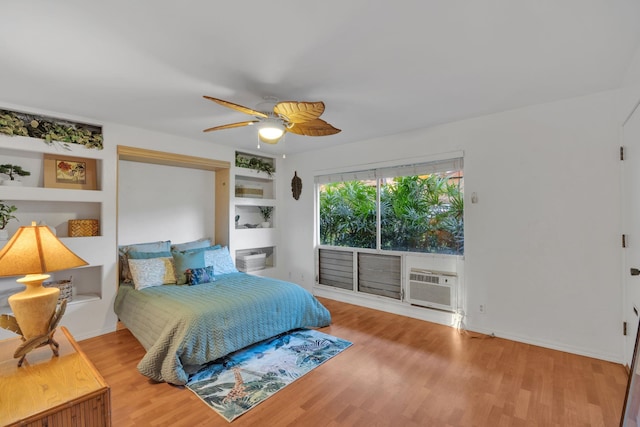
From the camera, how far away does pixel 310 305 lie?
3367mm

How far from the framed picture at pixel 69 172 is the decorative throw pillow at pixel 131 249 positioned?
0.82m

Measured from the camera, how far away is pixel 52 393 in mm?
1224

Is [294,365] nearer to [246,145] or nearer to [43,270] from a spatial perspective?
[43,270]

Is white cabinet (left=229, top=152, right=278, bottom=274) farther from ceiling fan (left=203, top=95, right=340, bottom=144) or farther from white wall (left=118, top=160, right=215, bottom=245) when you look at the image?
ceiling fan (left=203, top=95, right=340, bottom=144)

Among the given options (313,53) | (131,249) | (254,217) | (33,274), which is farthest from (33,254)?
(254,217)

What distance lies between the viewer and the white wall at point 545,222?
2.64 metres

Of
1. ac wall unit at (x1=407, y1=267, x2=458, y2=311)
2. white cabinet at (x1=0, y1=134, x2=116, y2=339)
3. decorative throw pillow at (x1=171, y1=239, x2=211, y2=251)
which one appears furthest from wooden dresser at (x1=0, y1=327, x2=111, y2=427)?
ac wall unit at (x1=407, y1=267, x2=458, y2=311)

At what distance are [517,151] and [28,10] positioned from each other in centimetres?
391

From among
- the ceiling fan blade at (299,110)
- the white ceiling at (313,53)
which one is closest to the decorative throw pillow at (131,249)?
the white ceiling at (313,53)

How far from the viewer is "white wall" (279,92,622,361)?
2637mm

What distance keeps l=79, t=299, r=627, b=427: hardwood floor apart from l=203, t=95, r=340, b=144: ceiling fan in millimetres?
2095

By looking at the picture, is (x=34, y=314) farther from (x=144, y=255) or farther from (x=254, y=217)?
(x=254, y=217)

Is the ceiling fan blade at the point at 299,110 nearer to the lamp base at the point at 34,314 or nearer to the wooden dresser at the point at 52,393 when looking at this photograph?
the lamp base at the point at 34,314

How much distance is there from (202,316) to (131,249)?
70.3 inches
